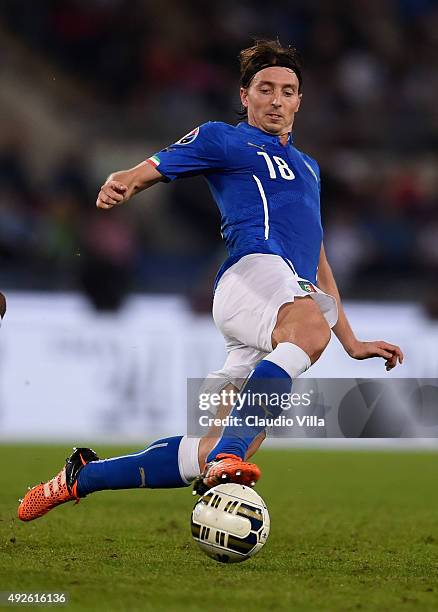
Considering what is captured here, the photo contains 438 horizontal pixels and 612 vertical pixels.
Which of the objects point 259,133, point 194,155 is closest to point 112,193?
point 194,155

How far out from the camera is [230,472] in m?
3.63

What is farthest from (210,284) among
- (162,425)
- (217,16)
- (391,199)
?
(217,16)

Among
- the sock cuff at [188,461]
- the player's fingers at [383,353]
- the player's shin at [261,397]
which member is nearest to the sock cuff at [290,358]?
the player's shin at [261,397]

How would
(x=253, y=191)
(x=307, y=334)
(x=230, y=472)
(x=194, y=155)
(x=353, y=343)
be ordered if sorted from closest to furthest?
(x=230, y=472), (x=307, y=334), (x=194, y=155), (x=253, y=191), (x=353, y=343)

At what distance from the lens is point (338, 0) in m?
16.4

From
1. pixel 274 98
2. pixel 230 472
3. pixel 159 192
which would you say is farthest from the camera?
pixel 159 192

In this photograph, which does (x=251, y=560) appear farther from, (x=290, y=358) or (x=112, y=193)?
(x=112, y=193)

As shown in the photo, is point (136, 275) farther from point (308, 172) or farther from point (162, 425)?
point (308, 172)

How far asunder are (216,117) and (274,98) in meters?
10.1

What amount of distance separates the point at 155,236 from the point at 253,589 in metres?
10.7

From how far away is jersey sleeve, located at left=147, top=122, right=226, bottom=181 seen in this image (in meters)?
4.18

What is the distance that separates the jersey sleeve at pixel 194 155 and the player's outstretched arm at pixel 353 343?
70 centimetres

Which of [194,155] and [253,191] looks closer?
[194,155]

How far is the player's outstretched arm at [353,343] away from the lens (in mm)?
4562
